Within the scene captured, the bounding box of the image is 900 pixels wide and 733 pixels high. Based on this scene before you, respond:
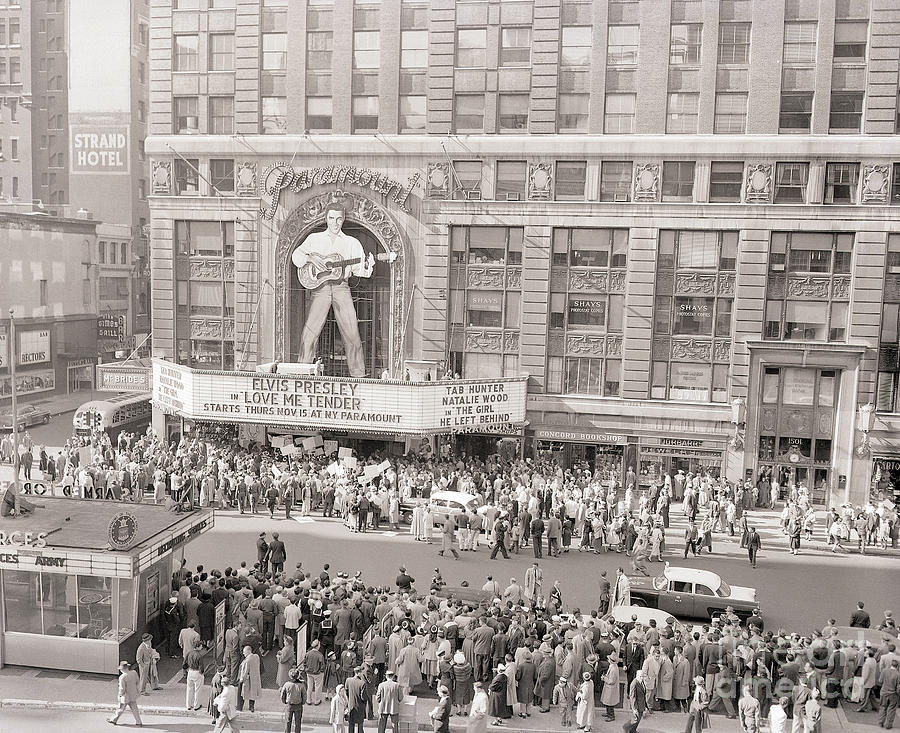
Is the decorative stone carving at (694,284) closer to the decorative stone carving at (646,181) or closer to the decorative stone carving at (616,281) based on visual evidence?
the decorative stone carving at (616,281)

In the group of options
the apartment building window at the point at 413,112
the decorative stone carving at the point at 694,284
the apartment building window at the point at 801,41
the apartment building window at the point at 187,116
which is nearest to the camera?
the apartment building window at the point at 801,41

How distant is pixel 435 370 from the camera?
41062 mm

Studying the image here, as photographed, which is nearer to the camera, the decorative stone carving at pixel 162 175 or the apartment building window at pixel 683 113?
the apartment building window at pixel 683 113

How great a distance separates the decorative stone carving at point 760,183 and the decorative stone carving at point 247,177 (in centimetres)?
2339

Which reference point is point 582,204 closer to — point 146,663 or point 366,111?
point 366,111

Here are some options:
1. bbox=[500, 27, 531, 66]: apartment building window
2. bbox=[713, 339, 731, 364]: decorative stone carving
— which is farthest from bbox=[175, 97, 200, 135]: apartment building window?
bbox=[713, 339, 731, 364]: decorative stone carving

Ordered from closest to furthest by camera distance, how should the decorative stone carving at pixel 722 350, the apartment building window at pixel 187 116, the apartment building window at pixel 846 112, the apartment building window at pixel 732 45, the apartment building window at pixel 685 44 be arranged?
1. the apartment building window at pixel 846 112
2. the apartment building window at pixel 732 45
3. the apartment building window at pixel 685 44
4. the decorative stone carving at pixel 722 350
5. the apartment building window at pixel 187 116

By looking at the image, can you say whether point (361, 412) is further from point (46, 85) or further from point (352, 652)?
point (46, 85)

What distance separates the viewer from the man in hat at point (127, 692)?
17266 millimetres

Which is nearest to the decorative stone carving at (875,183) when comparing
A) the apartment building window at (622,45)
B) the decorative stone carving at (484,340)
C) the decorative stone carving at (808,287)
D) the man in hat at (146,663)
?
the decorative stone carving at (808,287)

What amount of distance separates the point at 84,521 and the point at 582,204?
85.4 feet

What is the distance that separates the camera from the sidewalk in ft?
60.2

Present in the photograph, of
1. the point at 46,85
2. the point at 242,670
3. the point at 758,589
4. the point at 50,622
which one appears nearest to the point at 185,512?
the point at 50,622

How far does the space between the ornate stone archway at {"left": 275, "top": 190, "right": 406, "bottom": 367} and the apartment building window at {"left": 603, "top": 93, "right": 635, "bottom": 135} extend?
1102 cm
